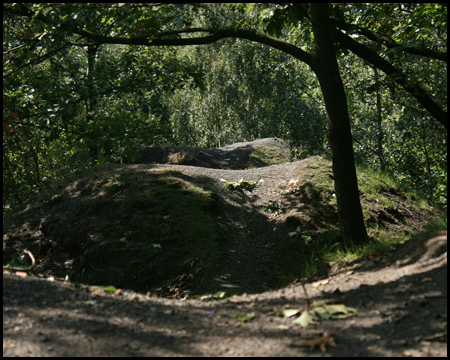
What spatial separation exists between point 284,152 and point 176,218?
8.41 meters

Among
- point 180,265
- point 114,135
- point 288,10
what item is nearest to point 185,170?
point 114,135

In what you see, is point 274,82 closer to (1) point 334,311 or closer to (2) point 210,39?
(2) point 210,39

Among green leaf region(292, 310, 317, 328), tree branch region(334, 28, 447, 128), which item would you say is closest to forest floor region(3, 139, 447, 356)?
green leaf region(292, 310, 317, 328)

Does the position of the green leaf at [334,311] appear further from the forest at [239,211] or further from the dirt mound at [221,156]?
the dirt mound at [221,156]

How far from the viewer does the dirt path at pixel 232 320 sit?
2.72 m

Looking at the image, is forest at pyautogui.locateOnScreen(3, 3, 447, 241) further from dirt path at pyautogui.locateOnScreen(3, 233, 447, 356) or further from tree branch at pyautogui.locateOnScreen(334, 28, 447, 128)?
dirt path at pyautogui.locateOnScreen(3, 233, 447, 356)

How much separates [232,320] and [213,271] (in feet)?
8.95

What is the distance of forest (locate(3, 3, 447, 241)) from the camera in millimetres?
5930

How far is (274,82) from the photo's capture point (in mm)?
15398

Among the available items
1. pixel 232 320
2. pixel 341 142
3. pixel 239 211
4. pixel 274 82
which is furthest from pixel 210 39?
pixel 274 82

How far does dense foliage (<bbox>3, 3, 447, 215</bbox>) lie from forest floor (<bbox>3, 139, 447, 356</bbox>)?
1523 millimetres

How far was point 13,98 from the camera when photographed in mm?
8641

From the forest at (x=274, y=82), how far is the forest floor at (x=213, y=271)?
4.22 ft

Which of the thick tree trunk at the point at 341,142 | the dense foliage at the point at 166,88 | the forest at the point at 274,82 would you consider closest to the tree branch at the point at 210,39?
the forest at the point at 274,82
